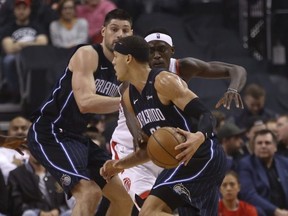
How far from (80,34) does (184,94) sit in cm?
581

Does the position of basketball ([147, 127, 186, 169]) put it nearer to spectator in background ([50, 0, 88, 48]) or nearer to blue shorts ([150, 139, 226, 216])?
blue shorts ([150, 139, 226, 216])

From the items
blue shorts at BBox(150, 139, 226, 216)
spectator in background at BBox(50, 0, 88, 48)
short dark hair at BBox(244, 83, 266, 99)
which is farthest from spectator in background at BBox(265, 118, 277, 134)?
blue shorts at BBox(150, 139, 226, 216)

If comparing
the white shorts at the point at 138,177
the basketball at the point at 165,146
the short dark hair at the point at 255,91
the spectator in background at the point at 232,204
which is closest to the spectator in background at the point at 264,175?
the spectator in background at the point at 232,204

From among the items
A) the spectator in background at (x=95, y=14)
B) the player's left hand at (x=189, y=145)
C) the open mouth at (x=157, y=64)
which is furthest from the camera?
the spectator in background at (x=95, y=14)

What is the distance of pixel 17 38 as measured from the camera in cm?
1276

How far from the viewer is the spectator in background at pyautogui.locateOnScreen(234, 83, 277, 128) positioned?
1238cm

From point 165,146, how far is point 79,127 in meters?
1.61

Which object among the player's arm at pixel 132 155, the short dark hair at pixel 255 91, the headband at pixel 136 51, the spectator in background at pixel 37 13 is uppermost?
the headband at pixel 136 51

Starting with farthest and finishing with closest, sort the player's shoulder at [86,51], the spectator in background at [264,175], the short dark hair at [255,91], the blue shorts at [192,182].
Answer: the short dark hair at [255,91] → the spectator in background at [264,175] → the player's shoulder at [86,51] → the blue shorts at [192,182]

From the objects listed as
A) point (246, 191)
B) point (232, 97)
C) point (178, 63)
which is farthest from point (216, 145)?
point (246, 191)

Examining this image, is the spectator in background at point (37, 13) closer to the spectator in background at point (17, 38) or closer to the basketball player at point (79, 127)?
the spectator in background at point (17, 38)

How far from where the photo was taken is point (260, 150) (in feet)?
35.9

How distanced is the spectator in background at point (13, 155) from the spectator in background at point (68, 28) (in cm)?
193

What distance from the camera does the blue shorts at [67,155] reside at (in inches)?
324
